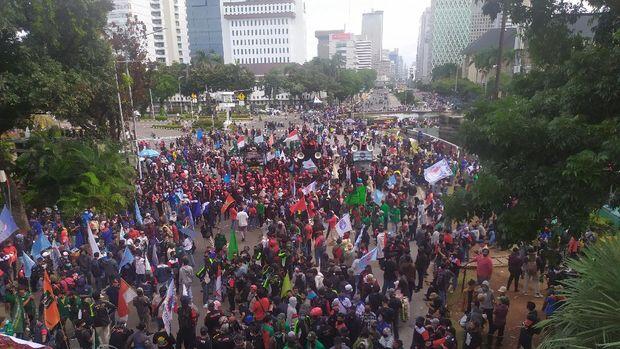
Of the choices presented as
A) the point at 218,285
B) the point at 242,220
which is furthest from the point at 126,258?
the point at 242,220

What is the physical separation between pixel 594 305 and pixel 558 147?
335 cm

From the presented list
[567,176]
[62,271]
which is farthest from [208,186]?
[567,176]

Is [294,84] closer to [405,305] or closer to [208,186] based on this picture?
[208,186]

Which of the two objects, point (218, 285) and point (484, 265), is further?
point (218, 285)

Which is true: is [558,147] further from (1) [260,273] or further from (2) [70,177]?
(2) [70,177]

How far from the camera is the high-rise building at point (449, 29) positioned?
17150 cm

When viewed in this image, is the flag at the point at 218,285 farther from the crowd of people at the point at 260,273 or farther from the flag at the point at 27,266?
the flag at the point at 27,266

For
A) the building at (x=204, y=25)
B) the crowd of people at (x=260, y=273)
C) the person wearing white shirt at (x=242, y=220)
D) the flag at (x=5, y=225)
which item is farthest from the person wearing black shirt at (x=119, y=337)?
the building at (x=204, y=25)

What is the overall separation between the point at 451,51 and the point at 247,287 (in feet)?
598

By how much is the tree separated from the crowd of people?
6.02ft

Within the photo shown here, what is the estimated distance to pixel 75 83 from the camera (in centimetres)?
1744

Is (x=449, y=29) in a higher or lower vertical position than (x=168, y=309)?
higher

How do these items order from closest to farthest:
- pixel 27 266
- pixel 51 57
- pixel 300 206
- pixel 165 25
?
1. pixel 27 266
2. pixel 300 206
3. pixel 51 57
4. pixel 165 25

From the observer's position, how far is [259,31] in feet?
436
